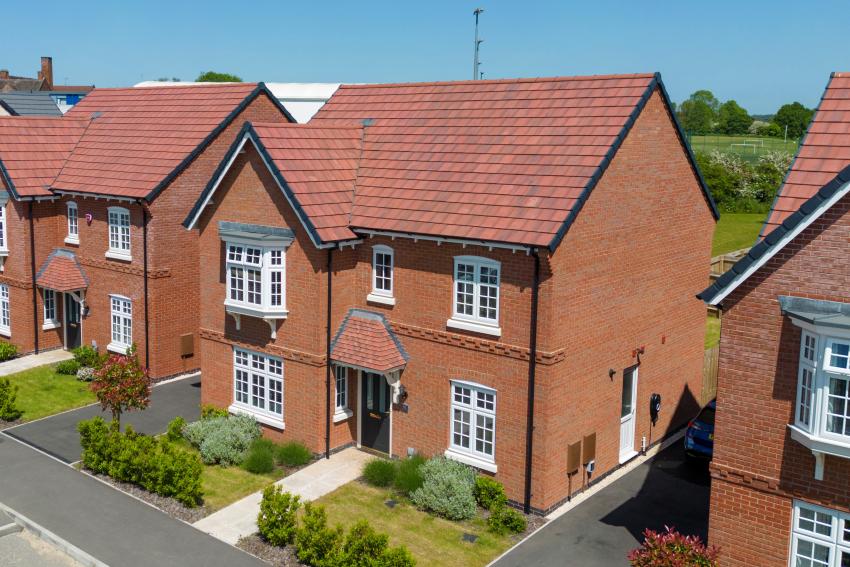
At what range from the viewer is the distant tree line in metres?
94.4

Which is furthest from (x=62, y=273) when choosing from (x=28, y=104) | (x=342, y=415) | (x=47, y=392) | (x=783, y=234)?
(x=783, y=234)

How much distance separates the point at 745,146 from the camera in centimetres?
7606

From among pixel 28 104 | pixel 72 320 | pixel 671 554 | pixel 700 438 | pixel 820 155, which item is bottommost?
pixel 700 438

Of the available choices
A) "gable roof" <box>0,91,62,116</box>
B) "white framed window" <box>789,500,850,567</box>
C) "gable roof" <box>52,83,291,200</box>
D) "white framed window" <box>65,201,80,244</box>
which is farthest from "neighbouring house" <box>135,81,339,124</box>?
"white framed window" <box>789,500,850,567</box>

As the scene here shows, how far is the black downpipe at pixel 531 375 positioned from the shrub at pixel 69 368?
17.2 meters

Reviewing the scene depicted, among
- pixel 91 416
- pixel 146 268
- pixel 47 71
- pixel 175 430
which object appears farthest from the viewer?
pixel 47 71

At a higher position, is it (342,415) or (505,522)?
(342,415)

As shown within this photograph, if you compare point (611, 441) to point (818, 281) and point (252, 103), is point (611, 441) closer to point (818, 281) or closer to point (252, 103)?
point (818, 281)

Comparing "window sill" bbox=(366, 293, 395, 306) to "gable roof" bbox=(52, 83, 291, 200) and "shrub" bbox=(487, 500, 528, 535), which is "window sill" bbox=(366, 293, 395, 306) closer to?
"shrub" bbox=(487, 500, 528, 535)

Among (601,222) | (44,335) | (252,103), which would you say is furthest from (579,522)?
(44,335)

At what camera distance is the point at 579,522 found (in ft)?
58.9

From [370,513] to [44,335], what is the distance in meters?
18.0

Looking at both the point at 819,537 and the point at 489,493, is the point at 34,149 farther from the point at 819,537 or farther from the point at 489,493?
the point at 819,537

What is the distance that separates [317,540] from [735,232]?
43278 mm
